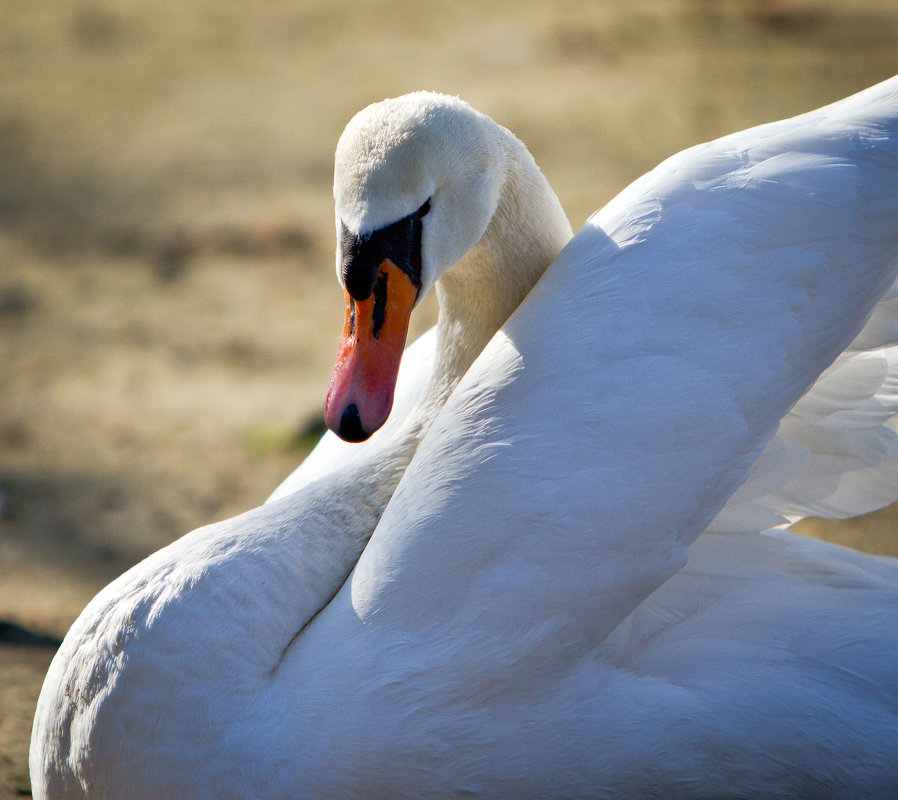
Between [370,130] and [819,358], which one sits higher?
[370,130]

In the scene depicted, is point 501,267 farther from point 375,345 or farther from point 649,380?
point 649,380

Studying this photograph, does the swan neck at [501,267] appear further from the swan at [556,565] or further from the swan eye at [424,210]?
the swan eye at [424,210]

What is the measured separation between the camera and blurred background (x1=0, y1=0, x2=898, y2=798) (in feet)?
10.8

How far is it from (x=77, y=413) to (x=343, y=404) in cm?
220

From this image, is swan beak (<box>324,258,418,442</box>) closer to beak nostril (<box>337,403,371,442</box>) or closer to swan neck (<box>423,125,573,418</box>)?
beak nostril (<box>337,403,371,442</box>)

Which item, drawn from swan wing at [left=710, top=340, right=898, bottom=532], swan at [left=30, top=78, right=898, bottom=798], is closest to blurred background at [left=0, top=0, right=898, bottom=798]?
swan at [left=30, top=78, right=898, bottom=798]

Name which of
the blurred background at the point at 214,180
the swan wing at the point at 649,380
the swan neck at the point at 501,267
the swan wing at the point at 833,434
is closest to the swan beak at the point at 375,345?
the swan wing at the point at 649,380

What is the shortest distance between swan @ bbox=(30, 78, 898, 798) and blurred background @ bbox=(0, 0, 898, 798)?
2.43ft

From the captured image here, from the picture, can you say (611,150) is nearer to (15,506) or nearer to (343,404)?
(15,506)

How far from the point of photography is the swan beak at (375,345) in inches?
69.7

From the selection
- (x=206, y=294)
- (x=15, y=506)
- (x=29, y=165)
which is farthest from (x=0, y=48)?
(x=15, y=506)

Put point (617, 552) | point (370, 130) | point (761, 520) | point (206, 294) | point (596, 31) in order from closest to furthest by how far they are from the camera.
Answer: point (617, 552) → point (370, 130) → point (761, 520) → point (206, 294) → point (596, 31)

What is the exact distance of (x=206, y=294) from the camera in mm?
4371

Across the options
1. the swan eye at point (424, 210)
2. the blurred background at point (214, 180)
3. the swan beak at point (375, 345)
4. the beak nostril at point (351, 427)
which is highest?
the swan eye at point (424, 210)
